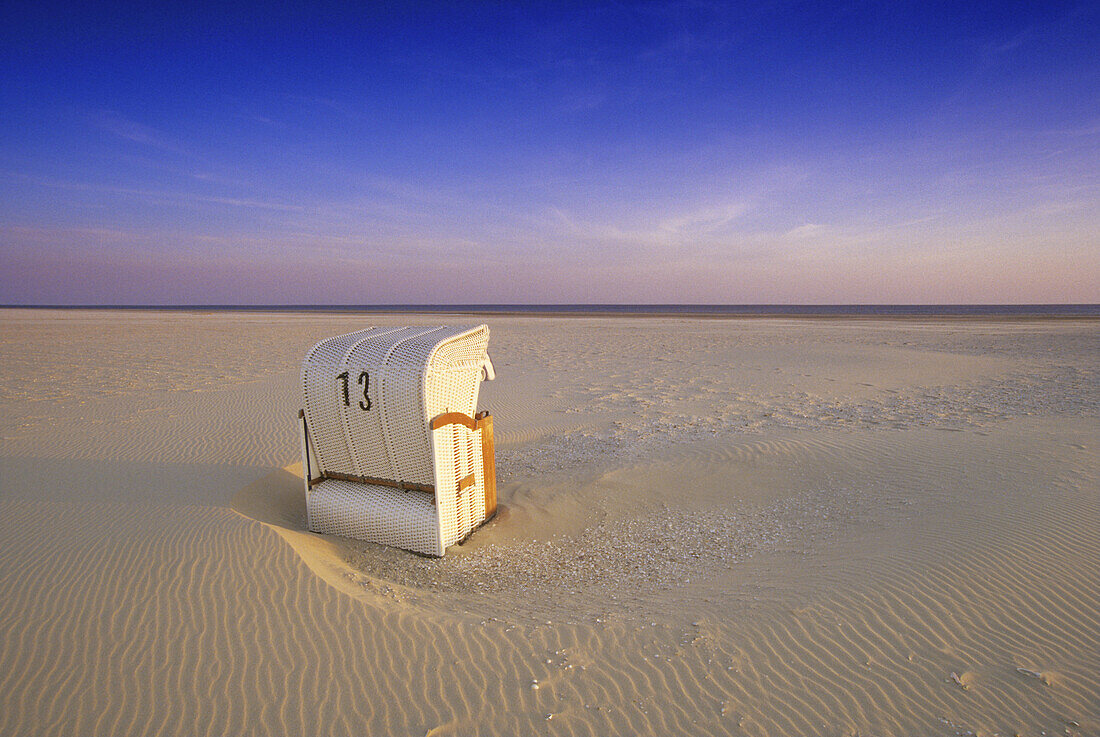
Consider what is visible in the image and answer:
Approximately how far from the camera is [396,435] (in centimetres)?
513

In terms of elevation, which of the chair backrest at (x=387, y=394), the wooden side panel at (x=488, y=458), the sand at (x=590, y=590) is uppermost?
the chair backrest at (x=387, y=394)

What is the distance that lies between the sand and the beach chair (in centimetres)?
32

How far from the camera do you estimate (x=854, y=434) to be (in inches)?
365

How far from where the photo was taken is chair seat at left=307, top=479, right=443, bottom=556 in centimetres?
520

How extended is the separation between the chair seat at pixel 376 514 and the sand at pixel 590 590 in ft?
0.55

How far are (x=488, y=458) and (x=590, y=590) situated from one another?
1899 mm

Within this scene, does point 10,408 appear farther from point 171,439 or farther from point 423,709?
point 423,709

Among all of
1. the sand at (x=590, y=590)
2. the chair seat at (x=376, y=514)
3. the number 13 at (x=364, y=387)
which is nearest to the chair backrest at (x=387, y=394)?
the number 13 at (x=364, y=387)

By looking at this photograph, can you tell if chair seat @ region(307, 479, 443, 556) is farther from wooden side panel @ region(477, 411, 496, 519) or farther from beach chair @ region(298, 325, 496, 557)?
wooden side panel @ region(477, 411, 496, 519)

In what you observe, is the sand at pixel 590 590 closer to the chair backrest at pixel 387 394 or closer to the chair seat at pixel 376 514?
the chair seat at pixel 376 514

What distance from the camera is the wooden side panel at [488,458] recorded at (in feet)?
19.3

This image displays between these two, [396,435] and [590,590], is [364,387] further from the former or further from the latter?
[590,590]

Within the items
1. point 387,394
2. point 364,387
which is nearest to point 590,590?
point 387,394

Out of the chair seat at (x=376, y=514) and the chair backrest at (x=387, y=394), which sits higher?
the chair backrest at (x=387, y=394)
